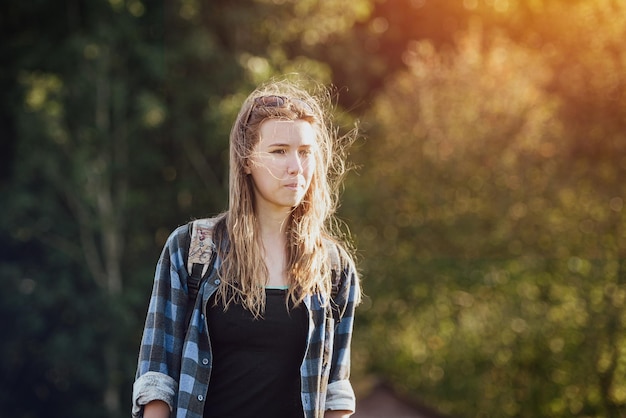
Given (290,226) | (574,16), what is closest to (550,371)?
(574,16)

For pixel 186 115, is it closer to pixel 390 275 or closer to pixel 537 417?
pixel 390 275

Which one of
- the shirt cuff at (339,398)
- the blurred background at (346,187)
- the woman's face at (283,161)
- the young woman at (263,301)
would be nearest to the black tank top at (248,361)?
the young woman at (263,301)

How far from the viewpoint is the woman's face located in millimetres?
2098

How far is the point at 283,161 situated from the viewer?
82.7 inches

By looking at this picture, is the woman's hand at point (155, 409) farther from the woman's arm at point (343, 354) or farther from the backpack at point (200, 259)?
the woman's arm at point (343, 354)

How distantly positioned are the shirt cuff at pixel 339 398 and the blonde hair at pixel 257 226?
0.21 metres

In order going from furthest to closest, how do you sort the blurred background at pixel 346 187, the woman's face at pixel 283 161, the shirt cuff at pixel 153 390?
the blurred background at pixel 346 187 < the woman's face at pixel 283 161 < the shirt cuff at pixel 153 390

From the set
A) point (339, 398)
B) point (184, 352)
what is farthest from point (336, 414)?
point (184, 352)

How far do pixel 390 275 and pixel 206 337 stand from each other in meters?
11.2

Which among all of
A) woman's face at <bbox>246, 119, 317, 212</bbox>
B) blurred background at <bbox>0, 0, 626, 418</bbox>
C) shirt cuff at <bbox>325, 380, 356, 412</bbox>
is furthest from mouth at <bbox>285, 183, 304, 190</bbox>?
blurred background at <bbox>0, 0, 626, 418</bbox>

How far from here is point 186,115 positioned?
13.1 m

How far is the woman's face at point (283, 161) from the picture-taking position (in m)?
2.10

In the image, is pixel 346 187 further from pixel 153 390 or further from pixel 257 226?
pixel 153 390

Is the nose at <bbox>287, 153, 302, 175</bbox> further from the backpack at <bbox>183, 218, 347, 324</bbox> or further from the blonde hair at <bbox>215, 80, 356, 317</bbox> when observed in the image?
the backpack at <bbox>183, 218, 347, 324</bbox>
